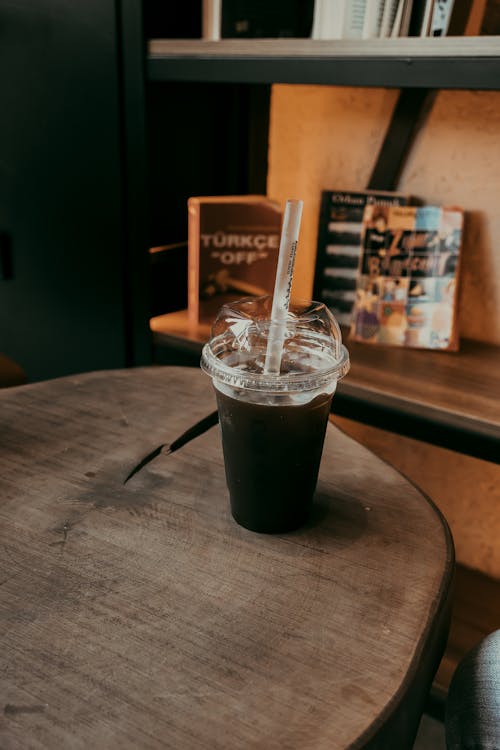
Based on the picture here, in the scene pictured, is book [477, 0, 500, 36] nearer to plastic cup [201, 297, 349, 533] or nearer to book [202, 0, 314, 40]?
book [202, 0, 314, 40]

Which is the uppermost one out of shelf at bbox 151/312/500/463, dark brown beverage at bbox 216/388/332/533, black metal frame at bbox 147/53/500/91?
black metal frame at bbox 147/53/500/91

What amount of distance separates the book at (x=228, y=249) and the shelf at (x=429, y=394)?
0.16 meters

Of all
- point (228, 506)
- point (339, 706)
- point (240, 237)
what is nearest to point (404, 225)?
point (240, 237)

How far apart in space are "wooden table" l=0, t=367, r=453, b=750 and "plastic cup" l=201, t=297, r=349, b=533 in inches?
1.6

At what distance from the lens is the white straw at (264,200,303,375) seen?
706 millimetres

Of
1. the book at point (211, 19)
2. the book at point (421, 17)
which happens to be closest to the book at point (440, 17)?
the book at point (421, 17)

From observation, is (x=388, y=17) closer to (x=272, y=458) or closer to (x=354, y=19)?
(x=354, y=19)

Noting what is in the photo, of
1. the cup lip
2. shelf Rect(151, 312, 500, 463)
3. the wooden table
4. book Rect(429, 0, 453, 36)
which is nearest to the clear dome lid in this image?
the cup lip

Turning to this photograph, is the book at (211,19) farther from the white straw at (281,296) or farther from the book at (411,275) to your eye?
the white straw at (281,296)

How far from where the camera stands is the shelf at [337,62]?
1222 millimetres

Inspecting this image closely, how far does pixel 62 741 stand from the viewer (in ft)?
1.74

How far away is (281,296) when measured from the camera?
724 millimetres

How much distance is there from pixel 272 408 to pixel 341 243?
3.70 feet

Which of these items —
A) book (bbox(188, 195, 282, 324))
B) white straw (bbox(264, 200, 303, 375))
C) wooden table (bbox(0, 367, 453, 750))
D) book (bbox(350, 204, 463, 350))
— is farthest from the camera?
book (bbox(188, 195, 282, 324))
